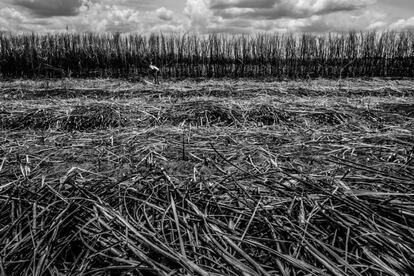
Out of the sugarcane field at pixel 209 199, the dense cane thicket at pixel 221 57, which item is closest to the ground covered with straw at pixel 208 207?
the sugarcane field at pixel 209 199

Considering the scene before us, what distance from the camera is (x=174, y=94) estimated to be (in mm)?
6516

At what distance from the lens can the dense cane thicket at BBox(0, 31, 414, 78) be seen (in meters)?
12.6

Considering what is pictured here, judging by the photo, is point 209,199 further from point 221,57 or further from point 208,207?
point 221,57

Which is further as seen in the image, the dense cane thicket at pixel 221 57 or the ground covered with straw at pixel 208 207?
the dense cane thicket at pixel 221 57

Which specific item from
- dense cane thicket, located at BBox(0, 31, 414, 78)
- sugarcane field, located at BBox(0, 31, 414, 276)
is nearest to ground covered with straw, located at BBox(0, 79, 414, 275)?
sugarcane field, located at BBox(0, 31, 414, 276)

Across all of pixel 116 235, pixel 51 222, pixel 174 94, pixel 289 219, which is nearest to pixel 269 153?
pixel 289 219

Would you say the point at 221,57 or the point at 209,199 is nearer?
the point at 209,199

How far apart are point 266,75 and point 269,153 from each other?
10691 millimetres

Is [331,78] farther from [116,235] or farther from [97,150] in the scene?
[116,235]

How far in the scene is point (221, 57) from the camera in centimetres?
1275

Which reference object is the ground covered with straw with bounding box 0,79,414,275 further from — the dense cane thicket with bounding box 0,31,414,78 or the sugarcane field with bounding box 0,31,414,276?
the dense cane thicket with bounding box 0,31,414,78

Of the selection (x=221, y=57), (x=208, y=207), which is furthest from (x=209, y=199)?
(x=221, y=57)

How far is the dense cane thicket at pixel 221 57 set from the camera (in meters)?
12.6

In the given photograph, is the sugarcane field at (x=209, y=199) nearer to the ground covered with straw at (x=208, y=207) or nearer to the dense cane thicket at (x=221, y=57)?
the ground covered with straw at (x=208, y=207)
